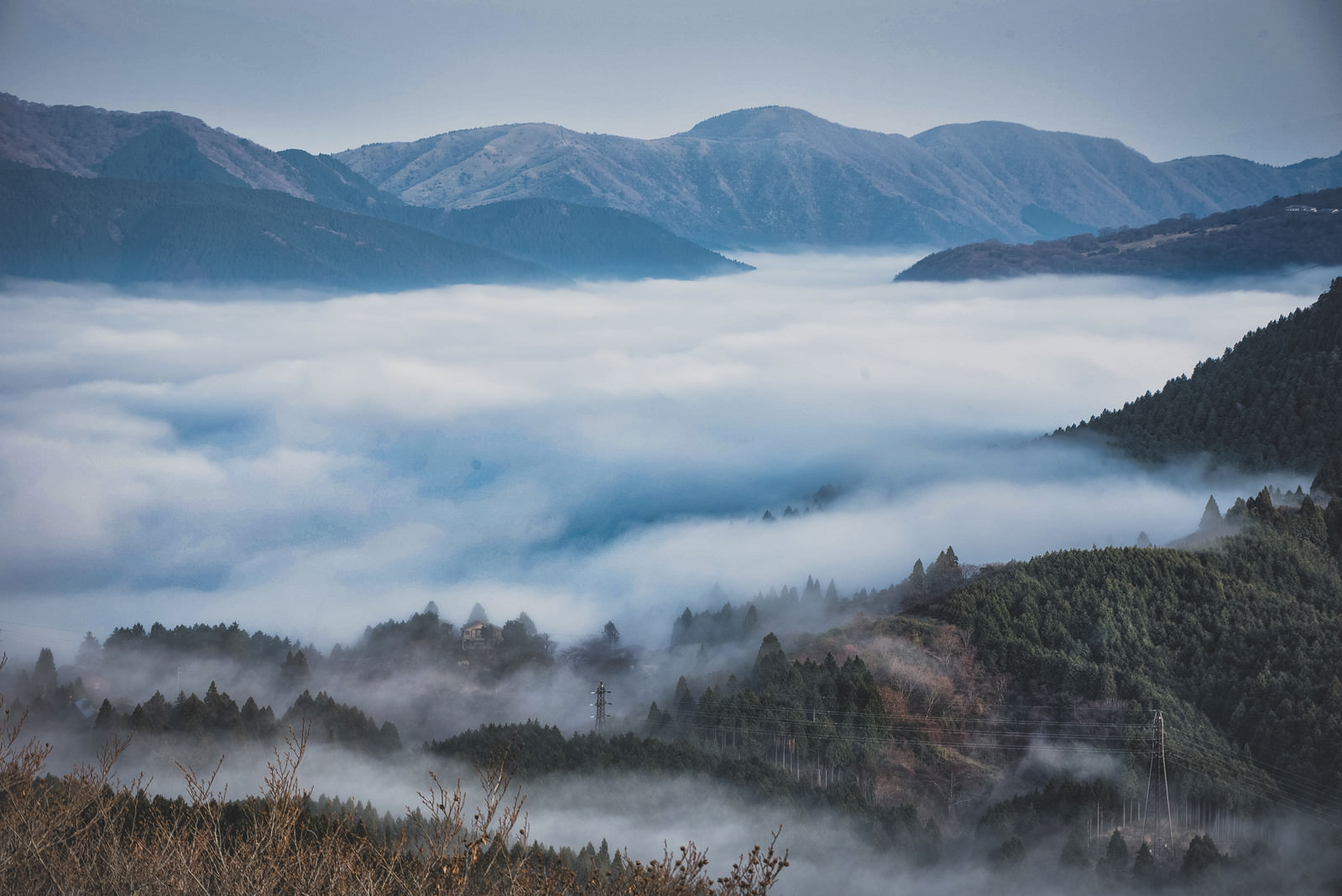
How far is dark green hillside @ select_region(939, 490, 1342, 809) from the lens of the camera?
90375 mm

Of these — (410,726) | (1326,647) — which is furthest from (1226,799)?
(410,726)

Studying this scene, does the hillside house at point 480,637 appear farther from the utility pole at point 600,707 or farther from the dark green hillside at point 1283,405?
the dark green hillside at point 1283,405

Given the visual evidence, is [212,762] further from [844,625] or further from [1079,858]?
[1079,858]

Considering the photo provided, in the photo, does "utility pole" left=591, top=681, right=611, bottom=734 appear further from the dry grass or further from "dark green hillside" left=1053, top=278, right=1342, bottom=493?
"dark green hillside" left=1053, top=278, right=1342, bottom=493

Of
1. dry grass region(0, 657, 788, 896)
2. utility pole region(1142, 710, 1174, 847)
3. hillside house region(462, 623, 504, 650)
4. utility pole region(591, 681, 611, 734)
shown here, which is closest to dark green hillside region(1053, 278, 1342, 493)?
utility pole region(1142, 710, 1174, 847)

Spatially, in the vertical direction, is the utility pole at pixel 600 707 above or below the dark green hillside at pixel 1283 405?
below

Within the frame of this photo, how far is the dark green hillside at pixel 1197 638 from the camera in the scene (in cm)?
9038

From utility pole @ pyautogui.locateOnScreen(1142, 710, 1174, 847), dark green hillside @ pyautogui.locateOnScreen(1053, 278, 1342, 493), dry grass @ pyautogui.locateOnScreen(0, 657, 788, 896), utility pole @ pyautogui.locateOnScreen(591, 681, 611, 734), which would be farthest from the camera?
dark green hillside @ pyautogui.locateOnScreen(1053, 278, 1342, 493)

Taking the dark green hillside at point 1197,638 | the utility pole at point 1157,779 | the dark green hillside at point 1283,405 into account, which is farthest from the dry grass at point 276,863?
the dark green hillside at point 1283,405

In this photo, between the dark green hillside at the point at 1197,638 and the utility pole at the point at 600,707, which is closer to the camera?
the utility pole at the point at 600,707

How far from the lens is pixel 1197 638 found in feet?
341

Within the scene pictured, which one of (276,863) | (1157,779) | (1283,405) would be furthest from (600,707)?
(1283,405)

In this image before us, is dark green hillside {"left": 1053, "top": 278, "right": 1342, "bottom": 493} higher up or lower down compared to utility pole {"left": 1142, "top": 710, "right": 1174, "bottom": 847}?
higher up

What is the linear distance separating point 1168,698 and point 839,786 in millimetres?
32465
